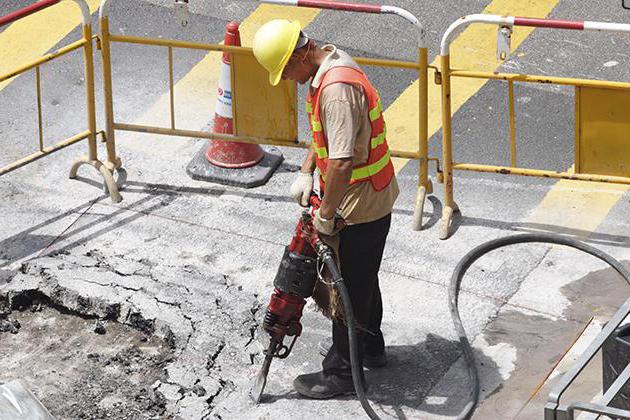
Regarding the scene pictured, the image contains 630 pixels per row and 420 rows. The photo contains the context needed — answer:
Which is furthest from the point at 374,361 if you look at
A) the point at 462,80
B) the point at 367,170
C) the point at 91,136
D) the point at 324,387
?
the point at 462,80

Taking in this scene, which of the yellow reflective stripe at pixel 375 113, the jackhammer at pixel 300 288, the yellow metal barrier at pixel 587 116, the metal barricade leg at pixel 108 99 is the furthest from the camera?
the metal barricade leg at pixel 108 99

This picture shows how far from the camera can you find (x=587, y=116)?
8.30 m

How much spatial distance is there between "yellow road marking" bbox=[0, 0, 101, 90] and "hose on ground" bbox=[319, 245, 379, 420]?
5087 millimetres

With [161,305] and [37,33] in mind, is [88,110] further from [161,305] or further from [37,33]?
[37,33]

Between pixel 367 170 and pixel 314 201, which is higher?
pixel 367 170

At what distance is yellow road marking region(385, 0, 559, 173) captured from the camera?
980 centimetres

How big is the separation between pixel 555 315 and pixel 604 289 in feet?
1.32

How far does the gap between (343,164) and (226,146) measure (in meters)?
2.94

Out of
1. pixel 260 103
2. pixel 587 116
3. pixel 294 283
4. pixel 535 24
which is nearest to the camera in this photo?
pixel 294 283

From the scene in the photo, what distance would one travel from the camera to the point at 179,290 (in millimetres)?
8055

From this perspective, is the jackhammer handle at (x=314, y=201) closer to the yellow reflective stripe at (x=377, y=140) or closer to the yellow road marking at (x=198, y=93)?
the yellow reflective stripe at (x=377, y=140)

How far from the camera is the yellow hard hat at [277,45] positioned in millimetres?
6488

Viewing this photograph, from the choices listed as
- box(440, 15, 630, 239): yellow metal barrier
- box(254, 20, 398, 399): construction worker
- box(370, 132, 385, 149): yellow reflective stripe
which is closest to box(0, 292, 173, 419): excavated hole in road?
box(254, 20, 398, 399): construction worker

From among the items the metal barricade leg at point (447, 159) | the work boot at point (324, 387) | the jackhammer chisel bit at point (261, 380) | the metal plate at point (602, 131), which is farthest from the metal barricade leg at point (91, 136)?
the metal plate at point (602, 131)
